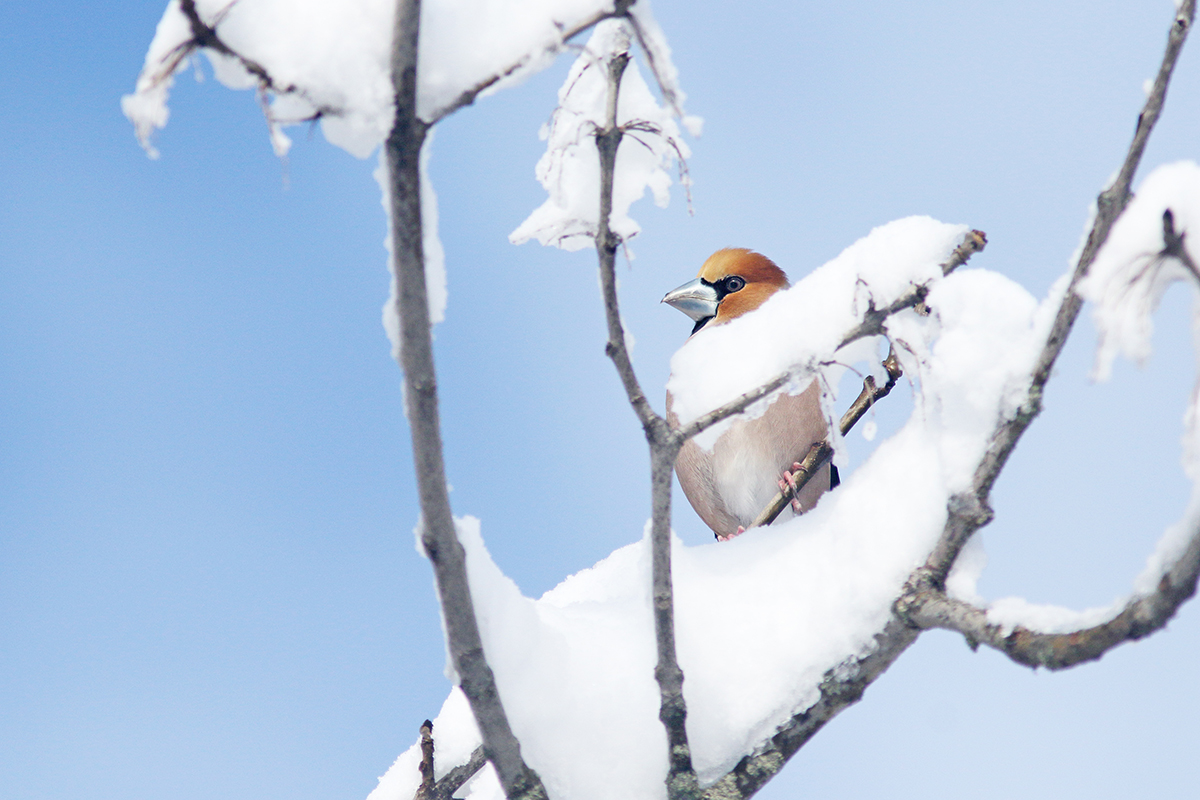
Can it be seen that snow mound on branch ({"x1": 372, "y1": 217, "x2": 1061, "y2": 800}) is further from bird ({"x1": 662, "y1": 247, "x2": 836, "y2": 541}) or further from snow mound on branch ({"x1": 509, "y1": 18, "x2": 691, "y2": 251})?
bird ({"x1": 662, "y1": 247, "x2": 836, "y2": 541})

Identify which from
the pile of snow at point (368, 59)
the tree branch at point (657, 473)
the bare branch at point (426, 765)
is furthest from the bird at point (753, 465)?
the pile of snow at point (368, 59)

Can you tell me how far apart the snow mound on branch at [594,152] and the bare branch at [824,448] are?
101 centimetres

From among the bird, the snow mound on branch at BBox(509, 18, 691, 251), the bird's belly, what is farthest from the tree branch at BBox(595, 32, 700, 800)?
the bird's belly

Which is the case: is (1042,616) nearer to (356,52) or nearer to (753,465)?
(356,52)

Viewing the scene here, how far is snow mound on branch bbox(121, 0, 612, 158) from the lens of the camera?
1.29m

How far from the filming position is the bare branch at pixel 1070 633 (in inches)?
47.8

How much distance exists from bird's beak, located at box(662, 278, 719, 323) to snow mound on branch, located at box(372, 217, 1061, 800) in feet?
7.64

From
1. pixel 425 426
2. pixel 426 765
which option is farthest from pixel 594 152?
pixel 426 765

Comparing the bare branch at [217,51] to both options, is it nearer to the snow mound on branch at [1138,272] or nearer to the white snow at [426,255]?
the white snow at [426,255]

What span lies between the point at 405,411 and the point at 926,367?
1.04 meters

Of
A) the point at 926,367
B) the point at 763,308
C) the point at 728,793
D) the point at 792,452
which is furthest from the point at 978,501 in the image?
the point at 792,452

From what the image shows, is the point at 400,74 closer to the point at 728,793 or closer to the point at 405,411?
the point at 405,411

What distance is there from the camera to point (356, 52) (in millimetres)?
1347

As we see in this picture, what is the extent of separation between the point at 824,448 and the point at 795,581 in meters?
1.38
